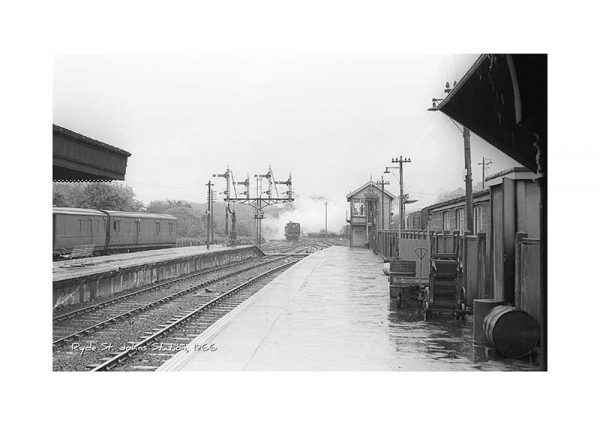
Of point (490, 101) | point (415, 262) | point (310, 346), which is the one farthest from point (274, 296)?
point (490, 101)

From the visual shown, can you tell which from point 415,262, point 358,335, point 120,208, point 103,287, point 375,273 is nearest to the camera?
point 358,335

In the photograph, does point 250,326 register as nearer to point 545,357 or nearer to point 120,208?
point 545,357

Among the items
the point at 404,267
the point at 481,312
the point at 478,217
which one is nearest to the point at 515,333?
the point at 481,312

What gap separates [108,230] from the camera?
94.2 feet

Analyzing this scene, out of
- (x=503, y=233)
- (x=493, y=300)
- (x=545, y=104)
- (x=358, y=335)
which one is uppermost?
(x=545, y=104)

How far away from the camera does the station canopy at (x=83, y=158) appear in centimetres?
1003

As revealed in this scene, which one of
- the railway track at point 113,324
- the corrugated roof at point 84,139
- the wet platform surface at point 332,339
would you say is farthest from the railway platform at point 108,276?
the wet platform surface at point 332,339

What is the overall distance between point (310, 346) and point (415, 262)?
558 centimetres

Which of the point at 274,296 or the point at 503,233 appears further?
the point at 274,296

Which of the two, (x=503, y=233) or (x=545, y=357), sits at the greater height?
(x=503, y=233)

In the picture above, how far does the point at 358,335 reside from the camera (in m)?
10.2

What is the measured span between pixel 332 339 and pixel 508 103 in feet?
14.3

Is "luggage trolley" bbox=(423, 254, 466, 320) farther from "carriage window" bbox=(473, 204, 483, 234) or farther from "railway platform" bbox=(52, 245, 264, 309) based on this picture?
"railway platform" bbox=(52, 245, 264, 309)

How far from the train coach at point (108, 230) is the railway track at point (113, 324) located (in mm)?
4084
